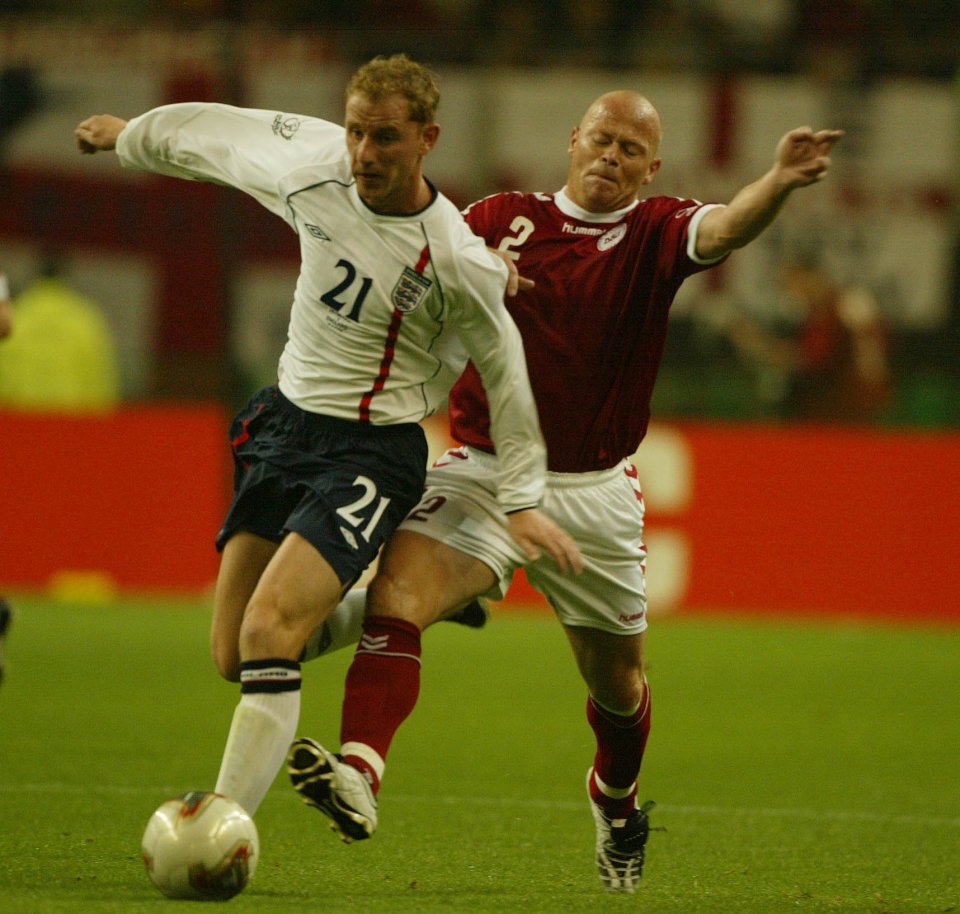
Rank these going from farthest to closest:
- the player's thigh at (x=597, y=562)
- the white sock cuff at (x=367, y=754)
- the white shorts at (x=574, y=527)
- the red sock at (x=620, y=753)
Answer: the red sock at (x=620, y=753)
the player's thigh at (x=597, y=562)
the white shorts at (x=574, y=527)
the white sock cuff at (x=367, y=754)

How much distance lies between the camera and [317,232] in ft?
15.6

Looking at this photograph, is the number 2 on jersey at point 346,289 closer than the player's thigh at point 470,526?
Yes

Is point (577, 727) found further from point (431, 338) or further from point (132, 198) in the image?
point (132, 198)

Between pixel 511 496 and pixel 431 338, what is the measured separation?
493 mm

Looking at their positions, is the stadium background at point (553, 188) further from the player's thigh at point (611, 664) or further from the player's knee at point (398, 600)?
the player's knee at point (398, 600)

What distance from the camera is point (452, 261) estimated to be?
15.2ft

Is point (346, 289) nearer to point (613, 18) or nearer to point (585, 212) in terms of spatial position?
point (585, 212)

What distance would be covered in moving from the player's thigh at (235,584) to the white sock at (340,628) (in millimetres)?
212

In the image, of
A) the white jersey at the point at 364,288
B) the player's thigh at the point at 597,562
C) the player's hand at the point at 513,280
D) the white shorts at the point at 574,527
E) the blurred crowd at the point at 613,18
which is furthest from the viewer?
the blurred crowd at the point at 613,18

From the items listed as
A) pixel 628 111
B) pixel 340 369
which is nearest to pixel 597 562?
pixel 340 369

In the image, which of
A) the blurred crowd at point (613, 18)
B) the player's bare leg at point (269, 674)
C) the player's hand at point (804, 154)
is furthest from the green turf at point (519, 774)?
the blurred crowd at point (613, 18)

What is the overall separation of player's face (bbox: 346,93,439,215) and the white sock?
1130 millimetres

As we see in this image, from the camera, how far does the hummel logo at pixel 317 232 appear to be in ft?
15.5

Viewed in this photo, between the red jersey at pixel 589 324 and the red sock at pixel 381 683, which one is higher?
the red jersey at pixel 589 324
